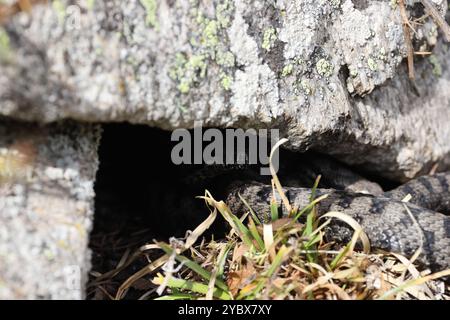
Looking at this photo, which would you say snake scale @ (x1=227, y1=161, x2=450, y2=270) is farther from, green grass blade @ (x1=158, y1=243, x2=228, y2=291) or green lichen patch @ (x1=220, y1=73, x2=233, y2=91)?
green lichen patch @ (x1=220, y1=73, x2=233, y2=91)

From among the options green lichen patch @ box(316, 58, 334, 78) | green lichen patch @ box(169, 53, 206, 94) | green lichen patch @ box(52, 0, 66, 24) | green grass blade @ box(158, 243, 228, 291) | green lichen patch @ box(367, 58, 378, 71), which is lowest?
green grass blade @ box(158, 243, 228, 291)

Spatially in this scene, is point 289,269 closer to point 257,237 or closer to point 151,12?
point 257,237

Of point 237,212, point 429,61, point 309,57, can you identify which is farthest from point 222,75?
point 429,61

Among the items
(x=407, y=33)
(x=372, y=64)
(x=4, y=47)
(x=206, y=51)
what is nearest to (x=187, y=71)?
(x=206, y=51)

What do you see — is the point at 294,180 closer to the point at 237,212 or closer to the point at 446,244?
the point at 237,212

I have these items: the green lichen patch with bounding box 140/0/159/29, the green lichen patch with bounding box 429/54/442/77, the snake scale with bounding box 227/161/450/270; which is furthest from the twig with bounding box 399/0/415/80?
the green lichen patch with bounding box 140/0/159/29

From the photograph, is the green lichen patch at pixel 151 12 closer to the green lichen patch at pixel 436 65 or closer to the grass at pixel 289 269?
the grass at pixel 289 269
